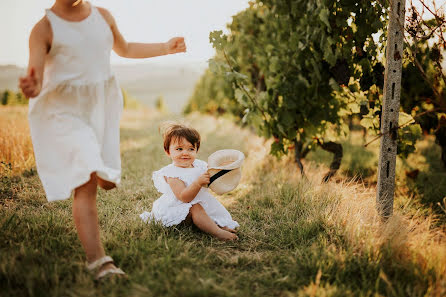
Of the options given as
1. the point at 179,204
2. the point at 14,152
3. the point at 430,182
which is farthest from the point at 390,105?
the point at 14,152

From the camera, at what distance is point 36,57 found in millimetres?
1756

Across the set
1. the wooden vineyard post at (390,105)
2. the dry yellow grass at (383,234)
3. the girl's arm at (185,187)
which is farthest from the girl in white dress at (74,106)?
the wooden vineyard post at (390,105)

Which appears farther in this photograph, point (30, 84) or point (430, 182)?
point (430, 182)

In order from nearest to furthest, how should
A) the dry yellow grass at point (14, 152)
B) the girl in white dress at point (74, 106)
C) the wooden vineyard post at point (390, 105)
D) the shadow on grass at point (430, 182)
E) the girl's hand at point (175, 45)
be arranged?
1. the girl in white dress at point (74, 106)
2. the girl's hand at point (175, 45)
3. the wooden vineyard post at point (390, 105)
4. the shadow on grass at point (430, 182)
5. the dry yellow grass at point (14, 152)

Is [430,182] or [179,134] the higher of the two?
[179,134]

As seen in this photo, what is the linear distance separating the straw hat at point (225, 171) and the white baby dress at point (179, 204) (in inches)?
7.9

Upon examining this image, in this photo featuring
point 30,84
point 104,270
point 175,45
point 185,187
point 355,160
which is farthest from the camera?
point 355,160

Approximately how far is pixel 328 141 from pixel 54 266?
3.52m

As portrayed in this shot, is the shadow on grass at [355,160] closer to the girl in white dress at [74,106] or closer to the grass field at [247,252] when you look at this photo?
the grass field at [247,252]

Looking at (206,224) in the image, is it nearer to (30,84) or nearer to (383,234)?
(383,234)

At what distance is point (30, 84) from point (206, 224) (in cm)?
157

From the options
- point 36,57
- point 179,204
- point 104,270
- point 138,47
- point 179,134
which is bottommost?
point 104,270

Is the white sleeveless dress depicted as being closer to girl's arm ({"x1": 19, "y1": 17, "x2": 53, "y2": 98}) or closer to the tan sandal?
girl's arm ({"x1": 19, "y1": 17, "x2": 53, "y2": 98})

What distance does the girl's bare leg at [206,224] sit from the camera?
2.62m
